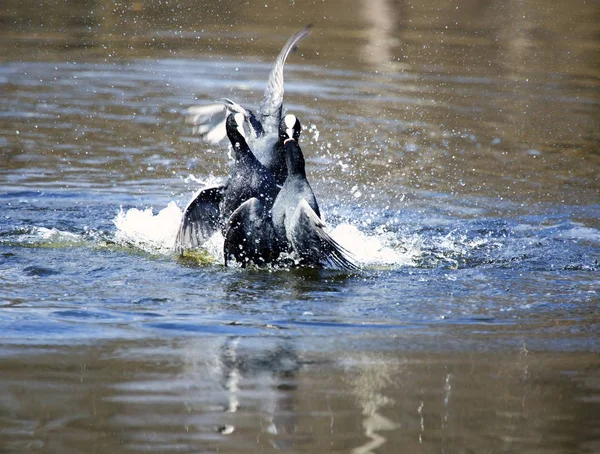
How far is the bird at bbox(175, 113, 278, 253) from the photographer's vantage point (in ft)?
19.6

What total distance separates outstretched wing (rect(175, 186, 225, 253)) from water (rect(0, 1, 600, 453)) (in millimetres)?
163

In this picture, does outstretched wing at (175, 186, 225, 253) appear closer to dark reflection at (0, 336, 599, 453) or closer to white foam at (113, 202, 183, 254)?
white foam at (113, 202, 183, 254)

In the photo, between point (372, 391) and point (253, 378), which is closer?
point (372, 391)

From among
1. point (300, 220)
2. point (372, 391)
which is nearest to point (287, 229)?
point (300, 220)

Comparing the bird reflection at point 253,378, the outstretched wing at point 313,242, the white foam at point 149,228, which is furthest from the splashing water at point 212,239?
the bird reflection at point 253,378

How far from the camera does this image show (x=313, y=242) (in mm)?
5496

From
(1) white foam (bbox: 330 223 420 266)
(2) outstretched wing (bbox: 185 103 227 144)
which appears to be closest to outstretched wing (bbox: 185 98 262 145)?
(2) outstretched wing (bbox: 185 103 227 144)

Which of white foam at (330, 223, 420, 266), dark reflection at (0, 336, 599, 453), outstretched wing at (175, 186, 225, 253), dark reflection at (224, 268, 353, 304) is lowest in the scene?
dark reflection at (0, 336, 599, 453)

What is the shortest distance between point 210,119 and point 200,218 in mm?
1203

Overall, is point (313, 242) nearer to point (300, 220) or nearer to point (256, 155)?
point (300, 220)

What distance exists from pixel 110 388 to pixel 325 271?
7.30ft

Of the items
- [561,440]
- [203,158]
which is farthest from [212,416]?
[203,158]

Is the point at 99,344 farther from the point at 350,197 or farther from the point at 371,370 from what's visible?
the point at 350,197

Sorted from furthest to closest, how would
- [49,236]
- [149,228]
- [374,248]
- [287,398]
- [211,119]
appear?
[211,119]
[149,228]
[49,236]
[374,248]
[287,398]
